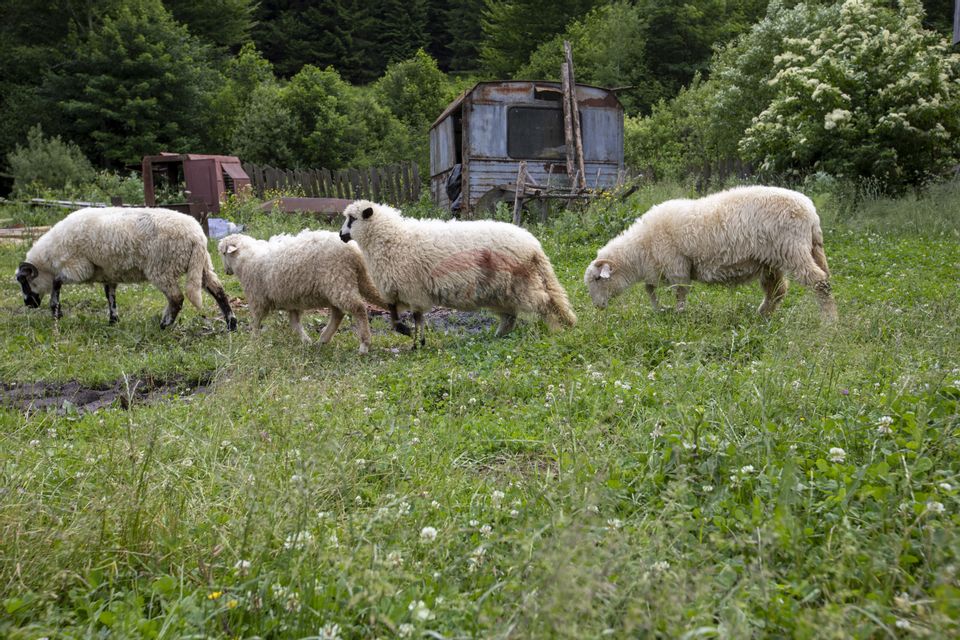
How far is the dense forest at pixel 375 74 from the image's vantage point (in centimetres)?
1662

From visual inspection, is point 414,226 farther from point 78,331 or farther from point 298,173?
point 298,173

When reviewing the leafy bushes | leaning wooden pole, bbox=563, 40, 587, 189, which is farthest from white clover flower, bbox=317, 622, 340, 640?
leaning wooden pole, bbox=563, 40, 587, 189

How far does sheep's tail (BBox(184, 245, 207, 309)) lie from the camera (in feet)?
27.2

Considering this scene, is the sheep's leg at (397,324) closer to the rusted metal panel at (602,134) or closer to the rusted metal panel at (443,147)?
the rusted metal panel at (443,147)

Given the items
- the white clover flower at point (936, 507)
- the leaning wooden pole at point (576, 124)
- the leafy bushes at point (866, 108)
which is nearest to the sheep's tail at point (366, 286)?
the white clover flower at point (936, 507)

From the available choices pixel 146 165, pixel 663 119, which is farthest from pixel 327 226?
pixel 663 119

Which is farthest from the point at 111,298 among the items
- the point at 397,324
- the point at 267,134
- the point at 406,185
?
the point at 267,134

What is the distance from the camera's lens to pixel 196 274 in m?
8.34

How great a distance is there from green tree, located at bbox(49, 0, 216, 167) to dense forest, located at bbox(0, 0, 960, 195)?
0.10 m

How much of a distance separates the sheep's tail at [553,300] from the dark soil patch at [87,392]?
346cm

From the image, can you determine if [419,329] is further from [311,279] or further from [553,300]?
[553,300]

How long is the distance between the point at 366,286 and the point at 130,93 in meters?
32.9

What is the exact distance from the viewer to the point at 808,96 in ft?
50.7

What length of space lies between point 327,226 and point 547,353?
12.5 metres
